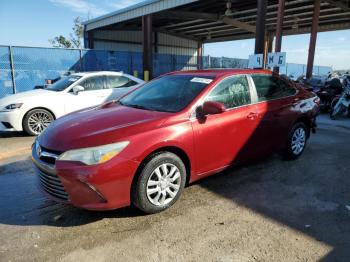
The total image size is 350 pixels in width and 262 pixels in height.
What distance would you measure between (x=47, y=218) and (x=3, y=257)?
700 millimetres

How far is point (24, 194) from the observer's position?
13.0 ft

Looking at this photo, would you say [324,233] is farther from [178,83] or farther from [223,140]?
[178,83]

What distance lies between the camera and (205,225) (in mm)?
3205

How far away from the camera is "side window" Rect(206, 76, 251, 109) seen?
13.1ft

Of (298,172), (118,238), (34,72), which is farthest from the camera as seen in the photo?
(34,72)

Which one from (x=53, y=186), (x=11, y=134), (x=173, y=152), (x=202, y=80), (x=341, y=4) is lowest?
(x=11, y=134)

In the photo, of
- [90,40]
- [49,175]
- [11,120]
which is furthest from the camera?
[90,40]

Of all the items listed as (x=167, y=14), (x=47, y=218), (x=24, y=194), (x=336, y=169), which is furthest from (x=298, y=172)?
(x=167, y=14)

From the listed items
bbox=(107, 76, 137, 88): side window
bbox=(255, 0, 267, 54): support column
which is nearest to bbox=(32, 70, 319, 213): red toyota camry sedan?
bbox=(107, 76, 137, 88): side window

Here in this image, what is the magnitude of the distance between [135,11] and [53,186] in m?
17.8

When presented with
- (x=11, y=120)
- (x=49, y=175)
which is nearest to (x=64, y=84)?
(x=11, y=120)

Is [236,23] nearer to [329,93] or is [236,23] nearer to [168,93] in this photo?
[329,93]

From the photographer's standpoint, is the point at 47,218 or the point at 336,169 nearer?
the point at 47,218

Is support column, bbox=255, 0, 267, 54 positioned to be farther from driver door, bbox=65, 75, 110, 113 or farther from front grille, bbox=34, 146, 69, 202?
front grille, bbox=34, 146, 69, 202
